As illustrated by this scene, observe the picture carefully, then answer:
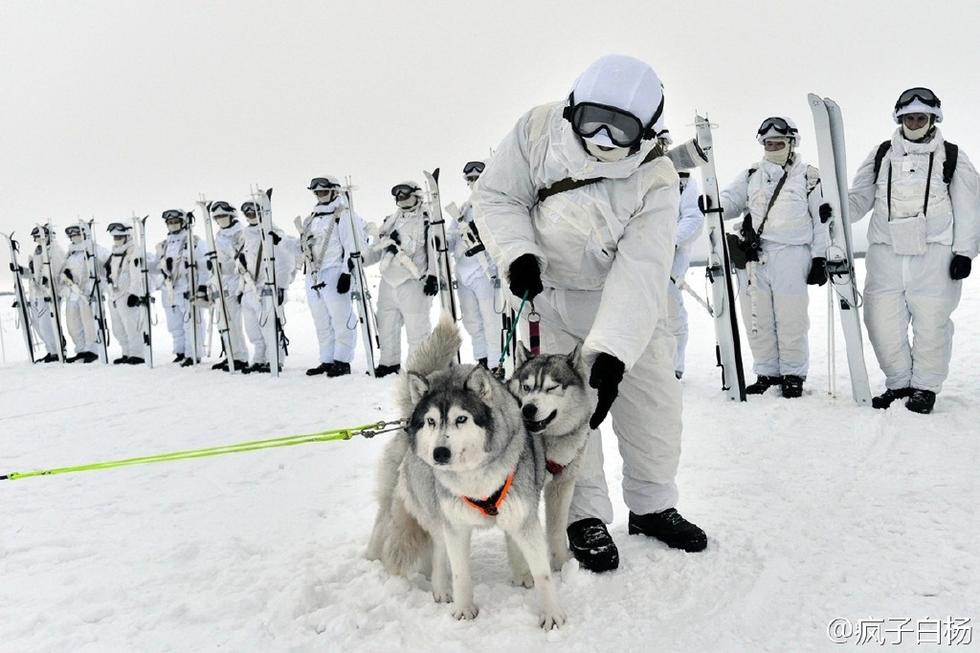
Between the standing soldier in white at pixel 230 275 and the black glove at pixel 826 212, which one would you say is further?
the standing soldier in white at pixel 230 275

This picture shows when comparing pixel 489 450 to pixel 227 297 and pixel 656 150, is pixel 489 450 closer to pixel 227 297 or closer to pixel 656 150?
pixel 656 150

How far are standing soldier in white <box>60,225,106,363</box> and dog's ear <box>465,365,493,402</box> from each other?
14734 mm

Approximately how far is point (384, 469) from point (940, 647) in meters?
2.15

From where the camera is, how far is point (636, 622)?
2.40 m

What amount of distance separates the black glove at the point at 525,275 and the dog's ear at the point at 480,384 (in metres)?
0.63

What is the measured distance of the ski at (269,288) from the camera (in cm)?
1030

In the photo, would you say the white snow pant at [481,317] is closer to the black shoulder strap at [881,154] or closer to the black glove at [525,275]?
the black shoulder strap at [881,154]

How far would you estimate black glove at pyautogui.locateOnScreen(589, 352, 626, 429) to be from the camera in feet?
8.70

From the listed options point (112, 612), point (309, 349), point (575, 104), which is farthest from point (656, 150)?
point (309, 349)

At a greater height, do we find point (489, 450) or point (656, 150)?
point (656, 150)

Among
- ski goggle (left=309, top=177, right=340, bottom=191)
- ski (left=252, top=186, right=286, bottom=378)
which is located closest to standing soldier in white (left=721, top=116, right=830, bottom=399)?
ski goggle (left=309, top=177, right=340, bottom=191)

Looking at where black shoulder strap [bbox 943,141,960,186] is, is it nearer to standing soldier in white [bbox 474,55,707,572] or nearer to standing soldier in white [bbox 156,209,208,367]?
standing soldier in white [bbox 474,55,707,572]

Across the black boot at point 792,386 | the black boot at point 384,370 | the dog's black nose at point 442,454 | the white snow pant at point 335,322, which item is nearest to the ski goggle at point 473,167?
the white snow pant at point 335,322

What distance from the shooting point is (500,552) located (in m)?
3.14
